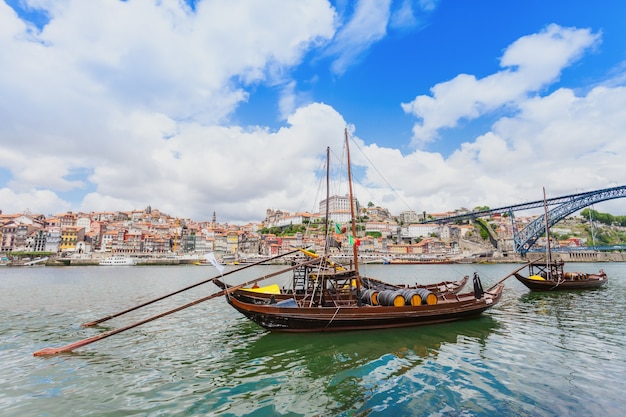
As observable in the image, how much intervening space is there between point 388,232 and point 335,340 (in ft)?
470

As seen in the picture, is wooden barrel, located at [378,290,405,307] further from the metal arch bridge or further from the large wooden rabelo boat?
the metal arch bridge

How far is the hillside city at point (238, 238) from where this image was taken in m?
105

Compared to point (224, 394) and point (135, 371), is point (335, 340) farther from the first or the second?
point (135, 371)

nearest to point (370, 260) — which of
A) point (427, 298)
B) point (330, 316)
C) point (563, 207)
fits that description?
point (563, 207)

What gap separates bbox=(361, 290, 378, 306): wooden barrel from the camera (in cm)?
1379

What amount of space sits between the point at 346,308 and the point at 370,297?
2.43 meters

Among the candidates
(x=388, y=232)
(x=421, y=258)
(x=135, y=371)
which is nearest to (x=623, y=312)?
(x=135, y=371)

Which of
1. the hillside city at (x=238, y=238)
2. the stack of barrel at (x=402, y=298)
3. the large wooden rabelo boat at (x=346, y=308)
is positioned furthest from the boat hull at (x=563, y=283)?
the hillside city at (x=238, y=238)

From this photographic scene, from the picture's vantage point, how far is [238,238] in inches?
5025

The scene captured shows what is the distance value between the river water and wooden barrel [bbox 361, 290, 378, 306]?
1.71m

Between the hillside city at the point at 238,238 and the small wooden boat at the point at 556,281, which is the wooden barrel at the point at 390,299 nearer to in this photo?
the small wooden boat at the point at 556,281

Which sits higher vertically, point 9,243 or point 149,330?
point 9,243

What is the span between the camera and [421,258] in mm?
114500

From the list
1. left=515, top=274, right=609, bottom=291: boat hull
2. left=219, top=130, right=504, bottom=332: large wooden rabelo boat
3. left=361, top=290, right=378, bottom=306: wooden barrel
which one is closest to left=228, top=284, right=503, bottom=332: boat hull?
left=219, top=130, right=504, bottom=332: large wooden rabelo boat
